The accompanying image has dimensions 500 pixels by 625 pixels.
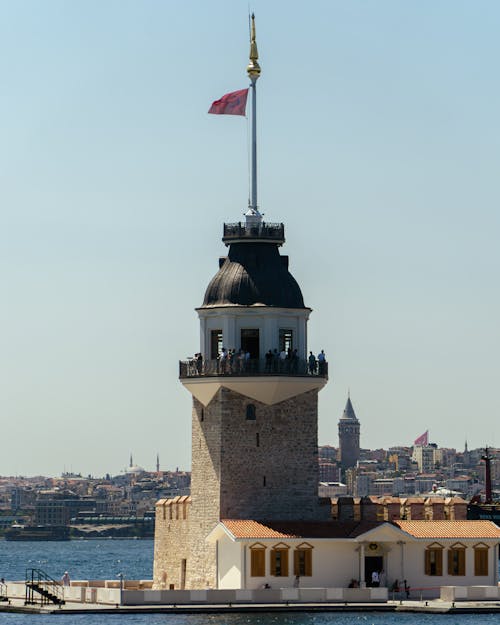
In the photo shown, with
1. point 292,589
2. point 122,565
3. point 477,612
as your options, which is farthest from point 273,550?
point 122,565

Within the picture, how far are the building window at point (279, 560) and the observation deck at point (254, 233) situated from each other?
11.6 metres

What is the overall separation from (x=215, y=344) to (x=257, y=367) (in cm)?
234

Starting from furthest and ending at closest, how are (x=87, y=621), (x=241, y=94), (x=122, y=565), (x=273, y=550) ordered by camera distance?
(x=122, y=565)
(x=241, y=94)
(x=273, y=550)
(x=87, y=621)

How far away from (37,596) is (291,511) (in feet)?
31.6

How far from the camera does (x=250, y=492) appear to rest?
73625 millimetres

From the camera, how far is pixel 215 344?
7550 cm

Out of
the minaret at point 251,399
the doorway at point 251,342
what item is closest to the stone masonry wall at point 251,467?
the minaret at point 251,399

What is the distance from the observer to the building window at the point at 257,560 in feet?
233

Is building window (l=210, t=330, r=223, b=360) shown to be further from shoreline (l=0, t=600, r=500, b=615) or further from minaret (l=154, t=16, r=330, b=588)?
shoreline (l=0, t=600, r=500, b=615)

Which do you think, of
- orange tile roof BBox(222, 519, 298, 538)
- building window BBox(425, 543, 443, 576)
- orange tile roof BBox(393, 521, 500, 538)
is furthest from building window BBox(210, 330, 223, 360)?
building window BBox(425, 543, 443, 576)

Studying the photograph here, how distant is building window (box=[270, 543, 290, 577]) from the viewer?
71250 millimetres

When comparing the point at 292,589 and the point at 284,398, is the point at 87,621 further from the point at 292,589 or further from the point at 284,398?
the point at 284,398

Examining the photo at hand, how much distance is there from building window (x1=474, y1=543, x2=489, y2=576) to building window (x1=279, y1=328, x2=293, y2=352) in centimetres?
999

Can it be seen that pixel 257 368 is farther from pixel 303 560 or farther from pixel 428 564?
pixel 428 564
